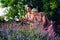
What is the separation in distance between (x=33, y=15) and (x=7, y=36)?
8.42 ft

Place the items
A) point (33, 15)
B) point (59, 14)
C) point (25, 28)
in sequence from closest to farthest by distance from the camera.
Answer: point (25, 28), point (33, 15), point (59, 14)

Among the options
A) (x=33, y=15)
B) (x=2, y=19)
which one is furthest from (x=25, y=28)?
(x=2, y=19)

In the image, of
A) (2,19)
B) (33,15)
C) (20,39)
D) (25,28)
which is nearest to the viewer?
(20,39)

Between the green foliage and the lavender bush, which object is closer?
the lavender bush

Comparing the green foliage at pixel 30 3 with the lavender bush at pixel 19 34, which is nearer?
the lavender bush at pixel 19 34

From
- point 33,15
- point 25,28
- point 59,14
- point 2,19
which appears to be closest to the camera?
point 25,28

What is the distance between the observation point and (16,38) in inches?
143

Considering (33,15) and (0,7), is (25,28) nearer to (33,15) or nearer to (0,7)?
(33,15)

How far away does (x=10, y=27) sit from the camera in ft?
12.4

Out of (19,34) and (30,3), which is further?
(30,3)

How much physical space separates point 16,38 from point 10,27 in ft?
0.73

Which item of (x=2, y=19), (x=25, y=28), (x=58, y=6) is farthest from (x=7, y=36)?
(x=58, y=6)

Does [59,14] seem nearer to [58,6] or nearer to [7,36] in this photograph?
[58,6]

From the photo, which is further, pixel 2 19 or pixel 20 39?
pixel 2 19
